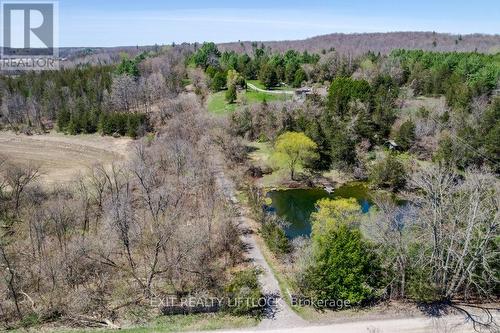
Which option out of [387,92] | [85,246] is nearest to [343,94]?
[387,92]

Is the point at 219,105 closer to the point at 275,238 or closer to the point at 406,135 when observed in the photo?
the point at 406,135

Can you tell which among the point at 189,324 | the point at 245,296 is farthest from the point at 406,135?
the point at 189,324

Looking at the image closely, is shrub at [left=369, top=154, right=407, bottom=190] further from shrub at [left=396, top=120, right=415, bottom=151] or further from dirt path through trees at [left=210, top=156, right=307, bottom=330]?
dirt path through trees at [left=210, top=156, right=307, bottom=330]

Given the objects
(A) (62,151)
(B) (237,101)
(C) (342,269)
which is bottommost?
(A) (62,151)

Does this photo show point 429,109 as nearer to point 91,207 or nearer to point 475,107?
point 475,107

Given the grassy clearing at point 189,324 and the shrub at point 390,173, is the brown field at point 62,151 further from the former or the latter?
the shrub at point 390,173

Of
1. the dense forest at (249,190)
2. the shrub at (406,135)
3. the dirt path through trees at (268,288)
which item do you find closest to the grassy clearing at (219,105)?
the dense forest at (249,190)
